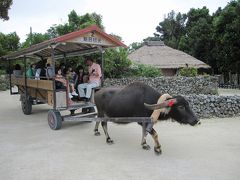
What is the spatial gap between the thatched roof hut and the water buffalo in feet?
54.7

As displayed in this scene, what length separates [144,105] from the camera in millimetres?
5660

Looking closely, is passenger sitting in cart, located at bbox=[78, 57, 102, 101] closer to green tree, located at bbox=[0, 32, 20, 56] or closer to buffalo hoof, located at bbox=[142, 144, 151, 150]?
buffalo hoof, located at bbox=[142, 144, 151, 150]

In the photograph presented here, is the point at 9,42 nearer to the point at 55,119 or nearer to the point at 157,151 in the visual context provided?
the point at 55,119

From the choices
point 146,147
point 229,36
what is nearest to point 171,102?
point 146,147

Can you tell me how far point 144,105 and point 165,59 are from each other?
61.8 ft

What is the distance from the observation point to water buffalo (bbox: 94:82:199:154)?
5367 millimetres

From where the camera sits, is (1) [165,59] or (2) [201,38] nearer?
(1) [165,59]

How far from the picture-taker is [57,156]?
222 inches

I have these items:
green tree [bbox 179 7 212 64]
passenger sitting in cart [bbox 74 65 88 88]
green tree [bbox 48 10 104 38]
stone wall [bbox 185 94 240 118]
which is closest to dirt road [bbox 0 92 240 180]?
stone wall [bbox 185 94 240 118]

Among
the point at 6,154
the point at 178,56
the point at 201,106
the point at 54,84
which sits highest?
the point at 178,56

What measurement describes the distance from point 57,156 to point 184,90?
11.7 meters

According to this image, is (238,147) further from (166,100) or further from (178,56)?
(178,56)

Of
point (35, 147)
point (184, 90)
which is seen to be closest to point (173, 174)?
point (35, 147)

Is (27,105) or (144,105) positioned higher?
(144,105)
